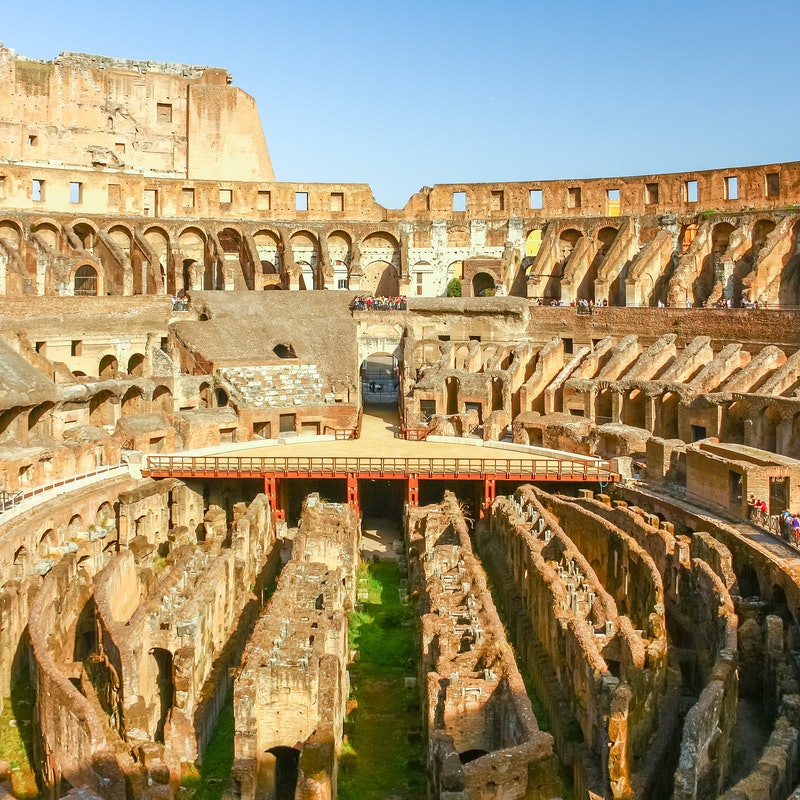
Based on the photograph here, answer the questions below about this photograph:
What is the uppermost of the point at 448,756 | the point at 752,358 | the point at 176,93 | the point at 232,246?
the point at 176,93

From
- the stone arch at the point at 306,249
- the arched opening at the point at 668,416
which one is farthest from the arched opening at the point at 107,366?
the arched opening at the point at 668,416

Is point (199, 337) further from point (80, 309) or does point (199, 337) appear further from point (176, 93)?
point (176, 93)

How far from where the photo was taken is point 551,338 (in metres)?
44.7

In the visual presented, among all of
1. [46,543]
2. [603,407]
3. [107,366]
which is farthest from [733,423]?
[107,366]

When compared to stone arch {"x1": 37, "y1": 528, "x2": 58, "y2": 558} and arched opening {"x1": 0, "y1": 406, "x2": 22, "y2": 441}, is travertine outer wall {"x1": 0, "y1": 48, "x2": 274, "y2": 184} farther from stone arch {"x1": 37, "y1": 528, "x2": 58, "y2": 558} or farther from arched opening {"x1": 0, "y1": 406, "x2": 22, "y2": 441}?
stone arch {"x1": 37, "y1": 528, "x2": 58, "y2": 558}

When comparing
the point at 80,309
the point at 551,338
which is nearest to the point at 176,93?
the point at 80,309

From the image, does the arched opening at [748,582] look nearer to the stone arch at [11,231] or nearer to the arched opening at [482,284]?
the arched opening at [482,284]

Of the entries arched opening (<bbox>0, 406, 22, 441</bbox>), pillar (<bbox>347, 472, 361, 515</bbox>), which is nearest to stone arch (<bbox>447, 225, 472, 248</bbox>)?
pillar (<bbox>347, 472, 361, 515</bbox>)

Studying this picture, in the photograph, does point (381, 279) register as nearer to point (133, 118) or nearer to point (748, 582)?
point (133, 118)

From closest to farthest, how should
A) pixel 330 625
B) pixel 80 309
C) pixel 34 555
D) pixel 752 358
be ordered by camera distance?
pixel 330 625
pixel 34 555
pixel 752 358
pixel 80 309

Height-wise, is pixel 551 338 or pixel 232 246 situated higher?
pixel 232 246

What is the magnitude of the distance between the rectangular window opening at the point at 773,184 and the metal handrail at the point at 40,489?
2969cm

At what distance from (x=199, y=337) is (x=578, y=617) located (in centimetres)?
2615

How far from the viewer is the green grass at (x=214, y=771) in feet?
55.1
